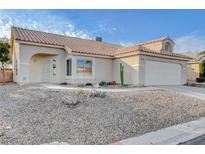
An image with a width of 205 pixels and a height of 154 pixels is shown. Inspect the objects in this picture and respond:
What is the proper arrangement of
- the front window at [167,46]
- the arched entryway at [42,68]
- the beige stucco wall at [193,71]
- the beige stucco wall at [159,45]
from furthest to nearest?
1. the beige stucco wall at [193,71]
2. the front window at [167,46]
3. the beige stucco wall at [159,45]
4. the arched entryway at [42,68]

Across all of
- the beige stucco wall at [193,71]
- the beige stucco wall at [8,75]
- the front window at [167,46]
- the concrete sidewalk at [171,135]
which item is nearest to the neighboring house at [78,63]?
the front window at [167,46]

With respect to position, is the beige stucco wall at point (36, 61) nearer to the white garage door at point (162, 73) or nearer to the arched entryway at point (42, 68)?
the arched entryway at point (42, 68)

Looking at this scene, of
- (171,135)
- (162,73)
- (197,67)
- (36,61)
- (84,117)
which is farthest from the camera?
(197,67)

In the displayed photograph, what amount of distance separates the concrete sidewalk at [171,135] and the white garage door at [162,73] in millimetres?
9647

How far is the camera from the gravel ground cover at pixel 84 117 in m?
5.57

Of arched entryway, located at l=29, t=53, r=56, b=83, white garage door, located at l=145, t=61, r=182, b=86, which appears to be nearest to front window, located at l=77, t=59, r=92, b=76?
arched entryway, located at l=29, t=53, r=56, b=83

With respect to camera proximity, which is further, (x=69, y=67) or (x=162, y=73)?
(x=162, y=73)

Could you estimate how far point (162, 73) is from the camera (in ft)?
59.4

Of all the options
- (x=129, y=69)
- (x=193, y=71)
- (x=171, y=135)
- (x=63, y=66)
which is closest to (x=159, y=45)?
(x=129, y=69)

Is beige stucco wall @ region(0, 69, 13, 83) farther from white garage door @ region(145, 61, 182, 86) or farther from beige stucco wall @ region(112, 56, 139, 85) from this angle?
white garage door @ region(145, 61, 182, 86)

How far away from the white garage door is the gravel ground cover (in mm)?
6919

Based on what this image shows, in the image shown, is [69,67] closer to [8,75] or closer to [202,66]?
[8,75]

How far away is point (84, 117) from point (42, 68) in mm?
11963
